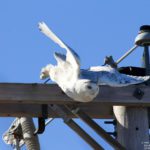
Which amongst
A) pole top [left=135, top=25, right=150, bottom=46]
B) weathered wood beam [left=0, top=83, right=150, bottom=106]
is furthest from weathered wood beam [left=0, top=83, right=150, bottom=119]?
pole top [left=135, top=25, right=150, bottom=46]

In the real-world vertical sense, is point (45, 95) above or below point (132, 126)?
above

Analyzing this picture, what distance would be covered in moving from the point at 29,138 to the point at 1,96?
3.71 feet

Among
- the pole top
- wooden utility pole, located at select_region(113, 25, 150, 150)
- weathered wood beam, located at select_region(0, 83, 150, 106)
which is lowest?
wooden utility pole, located at select_region(113, 25, 150, 150)

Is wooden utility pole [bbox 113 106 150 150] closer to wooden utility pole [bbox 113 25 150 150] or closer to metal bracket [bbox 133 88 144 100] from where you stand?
wooden utility pole [bbox 113 25 150 150]

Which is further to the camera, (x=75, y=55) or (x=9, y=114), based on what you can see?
(x=9, y=114)

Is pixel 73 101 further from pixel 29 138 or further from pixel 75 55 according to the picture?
pixel 29 138

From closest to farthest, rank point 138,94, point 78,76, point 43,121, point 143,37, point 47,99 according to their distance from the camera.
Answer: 1. point 78,76
2. point 47,99
3. point 138,94
4. point 43,121
5. point 143,37

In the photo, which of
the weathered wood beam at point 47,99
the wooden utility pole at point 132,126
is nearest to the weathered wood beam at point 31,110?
the weathered wood beam at point 47,99

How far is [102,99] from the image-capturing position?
406 centimetres

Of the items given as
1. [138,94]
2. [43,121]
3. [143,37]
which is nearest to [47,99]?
[43,121]

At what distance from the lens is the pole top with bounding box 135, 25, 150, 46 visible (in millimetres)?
4637

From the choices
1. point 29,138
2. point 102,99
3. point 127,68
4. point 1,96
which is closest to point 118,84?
point 102,99

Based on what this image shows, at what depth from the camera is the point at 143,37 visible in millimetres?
4645

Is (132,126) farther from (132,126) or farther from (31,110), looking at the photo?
(31,110)
